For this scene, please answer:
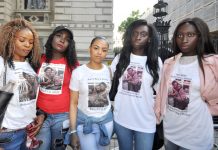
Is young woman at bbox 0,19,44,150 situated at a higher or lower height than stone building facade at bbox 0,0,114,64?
lower

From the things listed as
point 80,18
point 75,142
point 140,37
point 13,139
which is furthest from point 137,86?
point 80,18

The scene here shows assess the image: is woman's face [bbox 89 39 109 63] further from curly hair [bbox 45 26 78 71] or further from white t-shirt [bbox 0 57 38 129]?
white t-shirt [bbox 0 57 38 129]

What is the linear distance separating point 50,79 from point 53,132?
533 mm

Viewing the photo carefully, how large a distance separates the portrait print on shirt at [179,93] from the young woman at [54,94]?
1036 mm

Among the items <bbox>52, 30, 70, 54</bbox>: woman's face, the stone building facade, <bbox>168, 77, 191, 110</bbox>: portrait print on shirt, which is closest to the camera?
<bbox>168, 77, 191, 110</bbox>: portrait print on shirt

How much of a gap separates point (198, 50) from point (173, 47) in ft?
1.08

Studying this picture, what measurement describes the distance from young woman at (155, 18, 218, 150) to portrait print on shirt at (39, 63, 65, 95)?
3.43ft

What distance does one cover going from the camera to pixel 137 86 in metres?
2.66

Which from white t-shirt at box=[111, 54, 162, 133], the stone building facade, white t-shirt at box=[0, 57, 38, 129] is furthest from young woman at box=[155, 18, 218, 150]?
the stone building facade

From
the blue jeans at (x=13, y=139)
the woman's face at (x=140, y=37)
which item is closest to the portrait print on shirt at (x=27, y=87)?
the blue jeans at (x=13, y=139)

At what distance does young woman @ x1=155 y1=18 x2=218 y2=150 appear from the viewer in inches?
92.3

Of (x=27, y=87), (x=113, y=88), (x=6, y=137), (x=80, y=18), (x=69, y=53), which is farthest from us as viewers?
(x=80, y=18)

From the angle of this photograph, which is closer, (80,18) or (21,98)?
(21,98)

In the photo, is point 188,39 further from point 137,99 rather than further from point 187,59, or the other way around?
point 137,99
